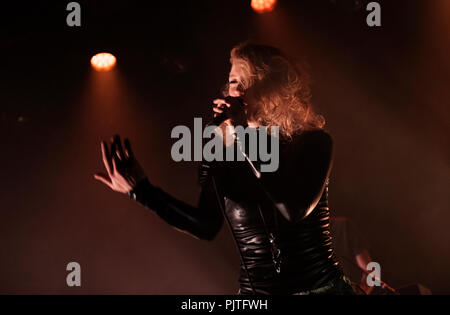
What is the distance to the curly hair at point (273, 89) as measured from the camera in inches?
69.9

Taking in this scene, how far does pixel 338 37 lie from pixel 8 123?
359 cm

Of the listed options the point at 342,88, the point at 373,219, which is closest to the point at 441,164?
the point at 373,219

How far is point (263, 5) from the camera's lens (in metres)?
4.39

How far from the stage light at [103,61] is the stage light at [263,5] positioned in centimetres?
165

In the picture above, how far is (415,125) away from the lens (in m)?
4.34

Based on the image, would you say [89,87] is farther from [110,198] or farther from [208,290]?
[208,290]

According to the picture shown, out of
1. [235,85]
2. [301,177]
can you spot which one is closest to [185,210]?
[301,177]

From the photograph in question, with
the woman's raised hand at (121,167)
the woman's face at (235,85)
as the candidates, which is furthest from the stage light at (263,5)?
the woman's raised hand at (121,167)

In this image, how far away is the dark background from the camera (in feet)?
13.3

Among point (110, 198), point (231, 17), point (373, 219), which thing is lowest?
point (373, 219)

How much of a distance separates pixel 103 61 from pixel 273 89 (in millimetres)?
2981

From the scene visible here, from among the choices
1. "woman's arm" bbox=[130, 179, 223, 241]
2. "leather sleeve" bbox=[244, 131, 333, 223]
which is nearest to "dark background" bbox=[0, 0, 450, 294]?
"woman's arm" bbox=[130, 179, 223, 241]

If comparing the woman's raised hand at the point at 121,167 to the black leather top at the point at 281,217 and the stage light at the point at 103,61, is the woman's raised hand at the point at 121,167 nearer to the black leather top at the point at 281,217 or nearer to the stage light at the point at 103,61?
the black leather top at the point at 281,217
